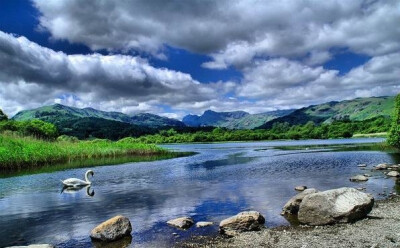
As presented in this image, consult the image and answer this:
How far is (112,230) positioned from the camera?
19172 millimetres

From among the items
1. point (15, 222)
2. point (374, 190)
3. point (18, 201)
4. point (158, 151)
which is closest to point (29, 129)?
point (158, 151)

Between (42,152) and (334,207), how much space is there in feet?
171

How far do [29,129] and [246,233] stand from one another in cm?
12253

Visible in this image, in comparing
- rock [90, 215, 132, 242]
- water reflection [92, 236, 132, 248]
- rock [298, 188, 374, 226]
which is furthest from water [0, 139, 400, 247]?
rock [298, 188, 374, 226]

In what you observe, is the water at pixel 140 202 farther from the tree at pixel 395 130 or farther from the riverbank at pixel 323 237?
the tree at pixel 395 130

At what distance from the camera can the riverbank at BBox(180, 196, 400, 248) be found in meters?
16.3

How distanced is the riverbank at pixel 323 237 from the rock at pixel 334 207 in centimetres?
54

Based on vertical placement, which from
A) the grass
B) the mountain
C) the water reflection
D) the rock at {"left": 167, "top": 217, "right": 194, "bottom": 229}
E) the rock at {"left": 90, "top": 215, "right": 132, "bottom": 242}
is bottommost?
the water reflection

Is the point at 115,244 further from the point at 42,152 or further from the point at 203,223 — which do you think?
the point at 42,152

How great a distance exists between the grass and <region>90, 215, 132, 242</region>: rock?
3735 cm

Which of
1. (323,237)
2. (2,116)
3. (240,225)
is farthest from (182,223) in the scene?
(2,116)

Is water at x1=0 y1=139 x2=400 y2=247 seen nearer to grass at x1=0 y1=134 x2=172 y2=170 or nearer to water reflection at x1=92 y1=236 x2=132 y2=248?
water reflection at x1=92 y1=236 x2=132 y2=248

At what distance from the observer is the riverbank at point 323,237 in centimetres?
1634

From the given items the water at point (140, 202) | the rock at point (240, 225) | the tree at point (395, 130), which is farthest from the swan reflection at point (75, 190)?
the tree at point (395, 130)
